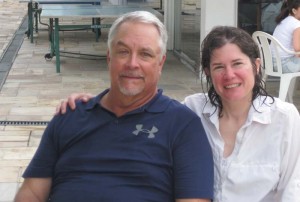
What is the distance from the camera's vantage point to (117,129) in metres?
2.40

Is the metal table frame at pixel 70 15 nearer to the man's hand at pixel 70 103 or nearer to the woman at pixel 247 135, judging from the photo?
the man's hand at pixel 70 103

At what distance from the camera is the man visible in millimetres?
2291

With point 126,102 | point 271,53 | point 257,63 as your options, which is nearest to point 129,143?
point 126,102

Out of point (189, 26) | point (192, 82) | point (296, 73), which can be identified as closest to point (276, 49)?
point (296, 73)

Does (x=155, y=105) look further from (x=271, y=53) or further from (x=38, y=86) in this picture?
(x=38, y=86)

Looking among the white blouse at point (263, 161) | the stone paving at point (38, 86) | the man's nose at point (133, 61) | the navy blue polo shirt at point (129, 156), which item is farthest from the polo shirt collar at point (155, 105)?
the stone paving at point (38, 86)

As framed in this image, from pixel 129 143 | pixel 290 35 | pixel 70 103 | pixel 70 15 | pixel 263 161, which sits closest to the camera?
pixel 263 161

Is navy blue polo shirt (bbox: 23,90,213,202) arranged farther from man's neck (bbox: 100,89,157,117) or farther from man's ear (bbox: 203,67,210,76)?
man's ear (bbox: 203,67,210,76)

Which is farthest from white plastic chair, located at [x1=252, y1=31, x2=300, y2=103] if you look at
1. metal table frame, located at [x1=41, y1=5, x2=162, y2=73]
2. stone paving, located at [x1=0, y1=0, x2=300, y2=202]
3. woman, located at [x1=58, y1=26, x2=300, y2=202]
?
woman, located at [x1=58, y1=26, x2=300, y2=202]

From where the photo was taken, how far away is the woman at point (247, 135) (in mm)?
2229

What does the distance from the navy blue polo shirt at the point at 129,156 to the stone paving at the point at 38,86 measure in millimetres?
1873

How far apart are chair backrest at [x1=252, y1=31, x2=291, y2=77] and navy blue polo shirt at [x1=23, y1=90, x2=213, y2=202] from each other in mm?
3719

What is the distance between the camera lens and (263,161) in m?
2.24

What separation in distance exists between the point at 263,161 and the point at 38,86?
5.88 meters
